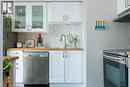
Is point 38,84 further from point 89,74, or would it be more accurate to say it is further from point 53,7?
point 53,7

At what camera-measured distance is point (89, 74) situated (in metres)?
3.94

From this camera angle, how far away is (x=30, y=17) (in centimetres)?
512

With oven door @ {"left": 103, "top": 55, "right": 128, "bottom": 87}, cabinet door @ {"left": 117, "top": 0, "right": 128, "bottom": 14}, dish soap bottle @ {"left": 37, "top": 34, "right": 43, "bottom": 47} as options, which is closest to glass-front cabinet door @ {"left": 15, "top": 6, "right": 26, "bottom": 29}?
dish soap bottle @ {"left": 37, "top": 34, "right": 43, "bottom": 47}

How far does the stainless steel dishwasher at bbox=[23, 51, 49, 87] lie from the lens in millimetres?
4719

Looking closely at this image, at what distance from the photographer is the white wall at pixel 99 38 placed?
3.93 meters

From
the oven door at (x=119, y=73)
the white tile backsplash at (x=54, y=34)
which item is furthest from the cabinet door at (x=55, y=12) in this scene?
the oven door at (x=119, y=73)

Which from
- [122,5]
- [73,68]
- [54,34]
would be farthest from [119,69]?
[54,34]

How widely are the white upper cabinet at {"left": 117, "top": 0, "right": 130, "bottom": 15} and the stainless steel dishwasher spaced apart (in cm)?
190

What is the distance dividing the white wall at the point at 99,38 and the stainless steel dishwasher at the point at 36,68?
3.96 feet

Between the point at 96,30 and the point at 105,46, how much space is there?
13.9 inches

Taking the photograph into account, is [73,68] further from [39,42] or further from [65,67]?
[39,42]

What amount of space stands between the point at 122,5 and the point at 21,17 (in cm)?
266

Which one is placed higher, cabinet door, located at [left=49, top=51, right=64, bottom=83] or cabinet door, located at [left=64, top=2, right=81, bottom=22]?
cabinet door, located at [left=64, top=2, right=81, bottom=22]

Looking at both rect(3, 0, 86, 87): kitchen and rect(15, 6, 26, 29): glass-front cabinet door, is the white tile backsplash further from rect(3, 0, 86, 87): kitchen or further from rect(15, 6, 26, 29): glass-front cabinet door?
rect(15, 6, 26, 29): glass-front cabinet door
